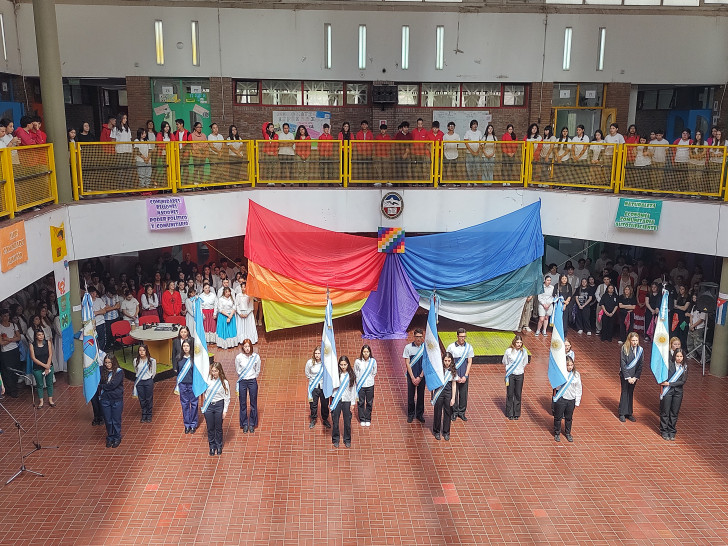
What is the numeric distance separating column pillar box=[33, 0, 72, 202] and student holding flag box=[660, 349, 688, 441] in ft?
35.2

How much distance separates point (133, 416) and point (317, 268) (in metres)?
5.37

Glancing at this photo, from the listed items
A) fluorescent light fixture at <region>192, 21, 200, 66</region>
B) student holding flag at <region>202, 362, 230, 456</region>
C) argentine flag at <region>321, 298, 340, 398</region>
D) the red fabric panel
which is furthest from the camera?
fluorescent light fixture at <region>192, 21, 200, 66</region>

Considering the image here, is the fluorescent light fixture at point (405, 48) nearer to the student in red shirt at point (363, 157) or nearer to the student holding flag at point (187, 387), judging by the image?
the student in red shirt at point (363, 157)

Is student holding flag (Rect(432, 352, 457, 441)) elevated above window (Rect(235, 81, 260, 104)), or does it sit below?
below

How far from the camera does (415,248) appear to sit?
16.3 meters

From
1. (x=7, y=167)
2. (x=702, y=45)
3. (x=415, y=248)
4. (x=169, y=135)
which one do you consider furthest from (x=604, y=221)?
(x=7, y=167)

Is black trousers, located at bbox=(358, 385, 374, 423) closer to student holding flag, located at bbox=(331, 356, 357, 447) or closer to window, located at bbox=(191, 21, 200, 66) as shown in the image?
student holding flag, located at bbox=(331, 356, 357, 447)

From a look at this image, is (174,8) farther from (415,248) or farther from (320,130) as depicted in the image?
(415,248)

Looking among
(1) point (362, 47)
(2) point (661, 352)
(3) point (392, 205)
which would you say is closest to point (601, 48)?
(1) point (362, 47)

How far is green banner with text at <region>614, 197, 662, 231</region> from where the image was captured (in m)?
14.4

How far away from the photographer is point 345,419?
11398mm

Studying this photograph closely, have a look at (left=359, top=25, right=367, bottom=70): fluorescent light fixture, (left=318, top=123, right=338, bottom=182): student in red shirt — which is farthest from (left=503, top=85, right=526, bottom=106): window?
(left=318, top=123, right=338, bottom=182): student in red shirt

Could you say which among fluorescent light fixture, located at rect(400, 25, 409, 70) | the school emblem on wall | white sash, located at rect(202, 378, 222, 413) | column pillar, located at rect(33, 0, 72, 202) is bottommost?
white sash, located at rect(202, 378, 222, 413)

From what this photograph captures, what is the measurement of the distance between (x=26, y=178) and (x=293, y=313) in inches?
262
